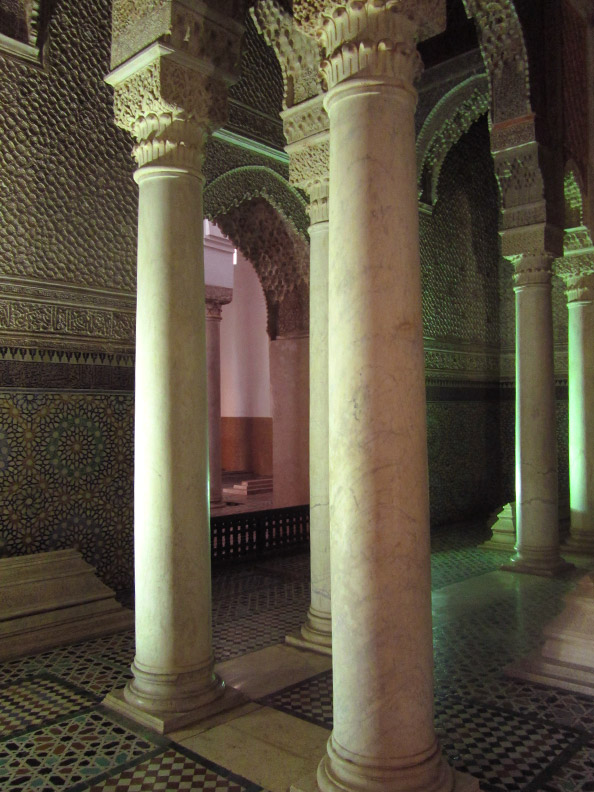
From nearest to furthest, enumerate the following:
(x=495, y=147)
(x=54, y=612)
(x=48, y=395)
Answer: (x=54, y=612), (x=48, y=395), (x=495, y=147)

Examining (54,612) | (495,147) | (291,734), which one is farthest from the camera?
(495,147)

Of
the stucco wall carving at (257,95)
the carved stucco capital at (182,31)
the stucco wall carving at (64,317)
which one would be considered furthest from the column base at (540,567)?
the carved stucco capital at (182,31)

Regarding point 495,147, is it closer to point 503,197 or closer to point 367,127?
point 503,197

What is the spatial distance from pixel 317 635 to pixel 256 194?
3.79 m

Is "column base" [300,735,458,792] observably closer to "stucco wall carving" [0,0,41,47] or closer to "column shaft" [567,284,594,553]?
"stucco wall carving" [0,0,41,47]

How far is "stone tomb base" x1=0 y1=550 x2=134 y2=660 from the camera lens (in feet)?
11.7

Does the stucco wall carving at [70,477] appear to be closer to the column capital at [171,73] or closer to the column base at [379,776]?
the column capital at [171,73]

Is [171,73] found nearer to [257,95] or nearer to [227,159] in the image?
[227,159]

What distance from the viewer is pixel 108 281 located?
452cm

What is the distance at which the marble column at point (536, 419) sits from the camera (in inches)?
205

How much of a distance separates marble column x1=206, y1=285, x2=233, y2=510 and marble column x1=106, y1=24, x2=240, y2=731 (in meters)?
4.58

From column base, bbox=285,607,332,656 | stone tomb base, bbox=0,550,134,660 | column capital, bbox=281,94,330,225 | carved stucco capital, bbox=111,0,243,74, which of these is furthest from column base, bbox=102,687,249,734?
carved stucco capital, bbox=111,0,243,74

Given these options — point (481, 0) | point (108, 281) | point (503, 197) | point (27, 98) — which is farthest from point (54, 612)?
point (481, 0)

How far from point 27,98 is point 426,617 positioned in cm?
385
